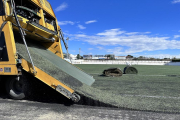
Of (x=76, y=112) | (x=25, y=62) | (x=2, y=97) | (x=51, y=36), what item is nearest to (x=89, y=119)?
(x=76, y=112)

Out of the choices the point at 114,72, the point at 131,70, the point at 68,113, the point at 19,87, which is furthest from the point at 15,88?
the point at 131,70

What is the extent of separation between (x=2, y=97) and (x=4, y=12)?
7.78ft

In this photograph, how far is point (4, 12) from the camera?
375 centimetres

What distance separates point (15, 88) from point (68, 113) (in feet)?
6.14

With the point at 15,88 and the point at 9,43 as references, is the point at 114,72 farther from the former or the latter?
the point at 9,43

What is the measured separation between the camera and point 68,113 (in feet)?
10.4

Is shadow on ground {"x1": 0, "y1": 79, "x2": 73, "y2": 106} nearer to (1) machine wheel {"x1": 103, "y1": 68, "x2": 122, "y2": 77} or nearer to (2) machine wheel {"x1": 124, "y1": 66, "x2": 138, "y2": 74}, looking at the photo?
(1) machine wheel {"x1": 103, "y1": 68, "x2": 122, "y2": 77}

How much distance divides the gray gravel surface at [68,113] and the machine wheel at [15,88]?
0.37m

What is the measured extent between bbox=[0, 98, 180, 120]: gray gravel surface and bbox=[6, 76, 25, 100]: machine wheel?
0.37 m

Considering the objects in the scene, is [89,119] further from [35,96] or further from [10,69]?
[10,69]

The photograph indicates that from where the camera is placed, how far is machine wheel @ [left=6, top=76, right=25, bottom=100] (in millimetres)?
3959

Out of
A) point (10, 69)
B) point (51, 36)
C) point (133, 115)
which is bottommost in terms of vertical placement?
point (133, 115)

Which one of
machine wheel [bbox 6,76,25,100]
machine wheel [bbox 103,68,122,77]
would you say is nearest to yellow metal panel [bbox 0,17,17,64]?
machine wheel [bbox 6,76,25,100]

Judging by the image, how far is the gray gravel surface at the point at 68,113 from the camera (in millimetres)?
2934
